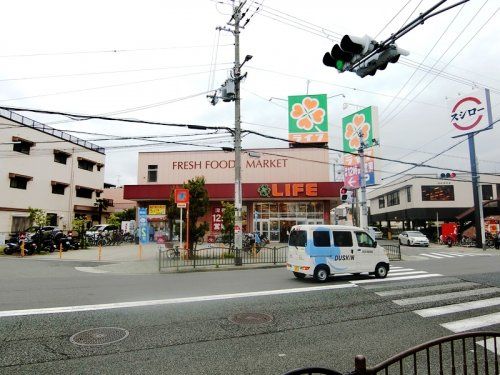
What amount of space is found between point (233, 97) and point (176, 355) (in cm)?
1454

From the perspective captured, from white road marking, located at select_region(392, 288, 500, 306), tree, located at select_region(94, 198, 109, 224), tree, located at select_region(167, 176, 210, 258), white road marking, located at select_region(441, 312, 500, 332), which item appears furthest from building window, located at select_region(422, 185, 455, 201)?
white road marking, located at select_region(441, 312, 500, 332)

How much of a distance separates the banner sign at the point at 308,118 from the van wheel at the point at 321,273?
20.9 meters

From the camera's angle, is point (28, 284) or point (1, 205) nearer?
point (28, 284)

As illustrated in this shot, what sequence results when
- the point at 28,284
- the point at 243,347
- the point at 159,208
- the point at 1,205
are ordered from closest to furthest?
1. the point at 243,347
2. the point at 28,284
3. the point at 1,205
4. the point at 159,208

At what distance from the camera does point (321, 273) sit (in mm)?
12609

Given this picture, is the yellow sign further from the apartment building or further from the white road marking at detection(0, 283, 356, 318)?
the white road marking at detection(0, 283, 356, 318)

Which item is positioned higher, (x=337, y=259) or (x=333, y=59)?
(x=333, y=59)

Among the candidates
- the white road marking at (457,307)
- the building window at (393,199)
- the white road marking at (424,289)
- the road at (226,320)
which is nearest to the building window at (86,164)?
the road at (226,320)

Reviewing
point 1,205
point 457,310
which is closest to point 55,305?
point 457,310

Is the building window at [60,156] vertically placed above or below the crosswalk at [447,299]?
above

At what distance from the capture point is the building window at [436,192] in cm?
4641

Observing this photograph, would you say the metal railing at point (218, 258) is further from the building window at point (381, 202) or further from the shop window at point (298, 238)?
the building window at point (381, 202)

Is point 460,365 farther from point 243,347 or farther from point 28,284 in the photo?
point 28,284

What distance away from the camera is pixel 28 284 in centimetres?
1177
